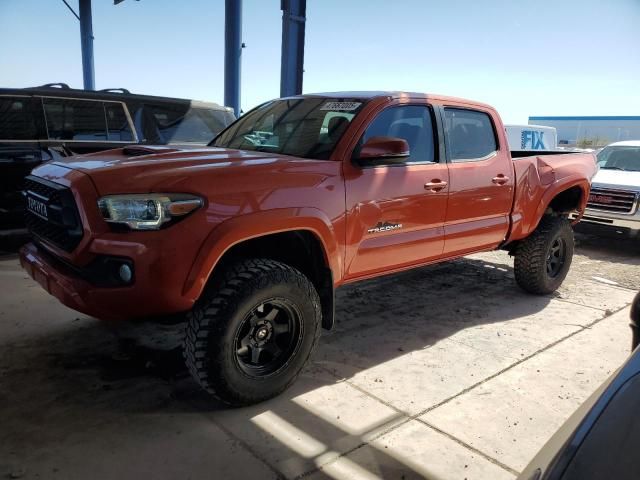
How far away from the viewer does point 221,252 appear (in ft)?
8.52

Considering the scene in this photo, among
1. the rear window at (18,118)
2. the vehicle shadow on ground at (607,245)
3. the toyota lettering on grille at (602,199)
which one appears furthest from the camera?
the toyota lettering on grille at (602,199)

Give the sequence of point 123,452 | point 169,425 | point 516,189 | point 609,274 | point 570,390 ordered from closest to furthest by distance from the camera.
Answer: point 123,452, point 169,425, point 570,390, point 516,189, point 609,274

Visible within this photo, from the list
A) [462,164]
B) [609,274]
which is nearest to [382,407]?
[462,164]

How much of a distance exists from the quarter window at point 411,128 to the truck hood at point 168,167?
0.71m

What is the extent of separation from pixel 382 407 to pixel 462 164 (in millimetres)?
2077

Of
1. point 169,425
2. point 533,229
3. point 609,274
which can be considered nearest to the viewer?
point 169,425

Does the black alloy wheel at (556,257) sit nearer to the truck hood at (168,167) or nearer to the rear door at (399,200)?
the rear door at (399,200)

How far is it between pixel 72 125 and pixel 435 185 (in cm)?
441

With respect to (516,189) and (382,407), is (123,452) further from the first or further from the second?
(516,189)

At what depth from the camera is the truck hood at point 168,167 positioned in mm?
2539

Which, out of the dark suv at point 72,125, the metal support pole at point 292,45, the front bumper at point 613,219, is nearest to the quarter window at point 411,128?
the dark suv at point 72,125

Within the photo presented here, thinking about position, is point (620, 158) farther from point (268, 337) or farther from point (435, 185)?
point (268, 337)

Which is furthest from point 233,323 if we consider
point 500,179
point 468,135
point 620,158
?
point 620,158

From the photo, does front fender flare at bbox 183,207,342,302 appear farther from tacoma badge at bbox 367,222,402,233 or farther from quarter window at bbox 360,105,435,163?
quarter window at bbox 360,105,435,163
